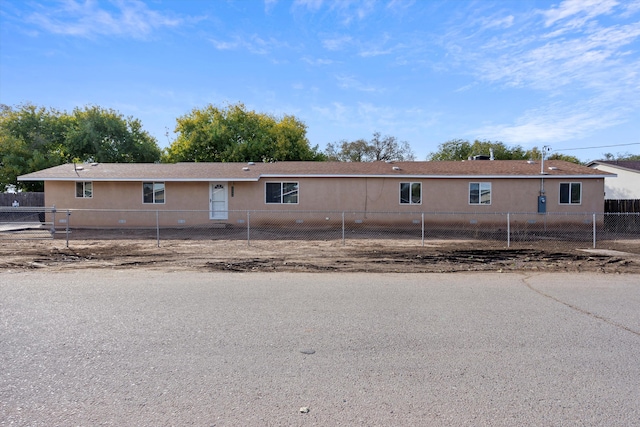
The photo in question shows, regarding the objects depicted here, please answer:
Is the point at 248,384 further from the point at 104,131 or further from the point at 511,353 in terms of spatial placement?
the point at 104,131

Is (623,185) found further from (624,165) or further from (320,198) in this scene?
(320,198)

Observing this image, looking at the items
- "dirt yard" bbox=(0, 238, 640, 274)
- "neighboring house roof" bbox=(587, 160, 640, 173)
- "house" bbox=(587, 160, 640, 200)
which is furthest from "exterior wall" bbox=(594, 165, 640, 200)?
"dirt yard" bbox=(0, 238, 640, 274)

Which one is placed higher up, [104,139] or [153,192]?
[104,139]

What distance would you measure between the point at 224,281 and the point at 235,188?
43.5 ft

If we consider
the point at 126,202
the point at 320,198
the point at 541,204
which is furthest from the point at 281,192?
the point at 541,204

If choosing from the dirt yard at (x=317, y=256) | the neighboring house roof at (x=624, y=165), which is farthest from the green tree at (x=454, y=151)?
the dirt yard at (x=317, y=256)

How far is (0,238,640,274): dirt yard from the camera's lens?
10523 mm

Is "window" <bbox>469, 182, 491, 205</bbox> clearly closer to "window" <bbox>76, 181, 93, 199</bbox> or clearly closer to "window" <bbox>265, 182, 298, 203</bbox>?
"window" <bbox>265, 182, 298, 203</bbox>

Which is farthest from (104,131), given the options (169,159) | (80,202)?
(80,202)

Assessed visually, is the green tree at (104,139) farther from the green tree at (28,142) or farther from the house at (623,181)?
the house at (623,181)

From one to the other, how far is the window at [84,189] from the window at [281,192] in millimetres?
9081

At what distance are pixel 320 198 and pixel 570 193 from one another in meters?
12.8

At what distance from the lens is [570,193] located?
837 inches

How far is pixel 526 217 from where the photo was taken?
69.5 ft
